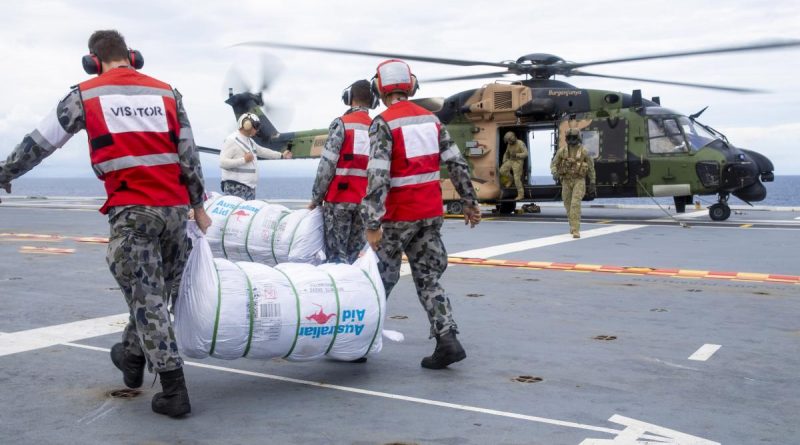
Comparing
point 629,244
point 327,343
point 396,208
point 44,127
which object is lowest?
point 629,244

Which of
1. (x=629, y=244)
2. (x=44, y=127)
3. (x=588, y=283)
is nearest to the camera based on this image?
(x=44, y=127)


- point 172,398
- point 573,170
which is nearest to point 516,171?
point 573,170

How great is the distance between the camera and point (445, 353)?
4879mm

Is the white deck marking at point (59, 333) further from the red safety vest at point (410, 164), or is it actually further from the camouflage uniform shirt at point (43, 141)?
the red safety vest at point (410, 164)

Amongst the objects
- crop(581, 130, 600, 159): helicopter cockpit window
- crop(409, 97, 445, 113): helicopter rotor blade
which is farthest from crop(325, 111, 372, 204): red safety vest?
crop(581, 130, 600, 159): helicopter cockpit window

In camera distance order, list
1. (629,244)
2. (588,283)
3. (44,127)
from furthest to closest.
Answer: (629,244)
(588,283)
(44,127)

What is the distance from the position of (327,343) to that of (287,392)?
0.34 m

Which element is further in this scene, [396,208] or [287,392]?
[396,208]

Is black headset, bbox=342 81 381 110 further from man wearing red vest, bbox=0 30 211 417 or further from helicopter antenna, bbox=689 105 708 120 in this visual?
helicopter antenna, bbox=689 105 708 120

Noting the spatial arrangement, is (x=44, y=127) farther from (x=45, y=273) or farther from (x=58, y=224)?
(x=58, y=224)

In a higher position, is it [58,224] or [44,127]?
[44,127]

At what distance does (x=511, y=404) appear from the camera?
13.7 feet

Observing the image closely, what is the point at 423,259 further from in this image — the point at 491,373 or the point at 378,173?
the point at 491,373

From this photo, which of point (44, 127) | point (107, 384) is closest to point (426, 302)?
point (107, 384)
